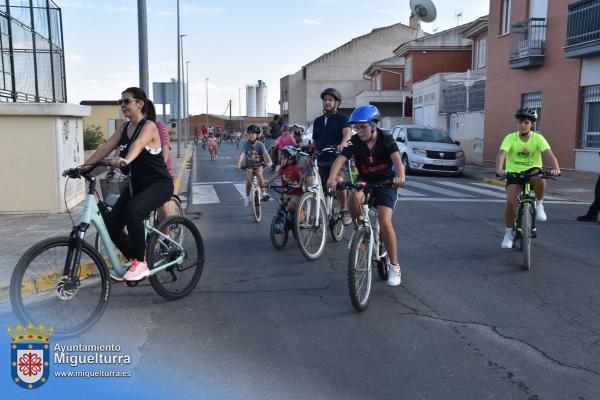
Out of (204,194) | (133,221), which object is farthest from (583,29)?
(133,221)

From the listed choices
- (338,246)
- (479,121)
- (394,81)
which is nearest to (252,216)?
(338,246)

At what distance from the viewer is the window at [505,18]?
80.4 ft

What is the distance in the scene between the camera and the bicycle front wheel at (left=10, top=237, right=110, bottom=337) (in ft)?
14.1

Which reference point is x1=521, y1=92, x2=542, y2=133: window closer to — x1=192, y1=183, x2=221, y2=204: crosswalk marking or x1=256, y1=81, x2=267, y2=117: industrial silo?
x1=192, y1=183, x2=221, y2=204: crosswalk marking

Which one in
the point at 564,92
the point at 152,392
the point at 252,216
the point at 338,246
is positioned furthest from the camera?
the point at 564,92

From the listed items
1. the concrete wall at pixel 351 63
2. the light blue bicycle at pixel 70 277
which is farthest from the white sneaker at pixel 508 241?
the concrete wall at pixel 351 63

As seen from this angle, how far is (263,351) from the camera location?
4348 millimetres

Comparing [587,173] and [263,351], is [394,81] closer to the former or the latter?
[587,173]

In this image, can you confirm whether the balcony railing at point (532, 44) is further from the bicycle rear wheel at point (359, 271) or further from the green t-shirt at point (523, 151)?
the bicycle rear wheel at point (359, 271)

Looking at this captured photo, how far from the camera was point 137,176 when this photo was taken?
17.4ft

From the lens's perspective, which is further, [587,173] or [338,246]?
[587,173]

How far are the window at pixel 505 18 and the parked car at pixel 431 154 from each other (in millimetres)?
6440

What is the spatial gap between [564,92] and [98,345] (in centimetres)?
1920

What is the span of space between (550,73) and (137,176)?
62.6 ft
